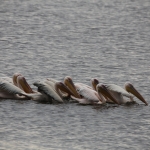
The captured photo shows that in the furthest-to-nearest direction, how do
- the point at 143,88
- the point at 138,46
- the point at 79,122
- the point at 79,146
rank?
the point at 138,46, the point at 143,88, the point at 79,122, the point at 79,146

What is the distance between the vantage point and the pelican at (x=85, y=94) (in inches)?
687

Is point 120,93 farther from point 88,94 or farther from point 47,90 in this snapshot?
point 47,90

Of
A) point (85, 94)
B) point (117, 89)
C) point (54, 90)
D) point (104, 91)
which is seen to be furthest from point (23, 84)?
point (117, 89)

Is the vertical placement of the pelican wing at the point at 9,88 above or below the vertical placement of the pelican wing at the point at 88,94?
above

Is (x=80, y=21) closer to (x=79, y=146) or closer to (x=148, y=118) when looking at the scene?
(x=148, y=118)

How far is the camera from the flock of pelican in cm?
1750

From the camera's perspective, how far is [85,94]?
1747 centimetres

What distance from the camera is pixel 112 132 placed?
15.8 metres

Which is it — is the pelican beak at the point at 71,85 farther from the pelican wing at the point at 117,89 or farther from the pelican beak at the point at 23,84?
the pelican beak at the point at 23,84

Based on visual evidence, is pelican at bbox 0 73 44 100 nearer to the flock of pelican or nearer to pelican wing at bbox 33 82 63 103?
the flock of pelican

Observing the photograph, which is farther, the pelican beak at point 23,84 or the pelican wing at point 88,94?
the pelican beak at point 23,84

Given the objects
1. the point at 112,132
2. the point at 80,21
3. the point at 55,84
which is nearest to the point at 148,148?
the point at 112,132

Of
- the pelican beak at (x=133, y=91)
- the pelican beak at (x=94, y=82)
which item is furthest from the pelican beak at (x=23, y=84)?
the pelican beak at (x=133, y=91)

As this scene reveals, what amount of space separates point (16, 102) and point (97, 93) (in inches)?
61.1
